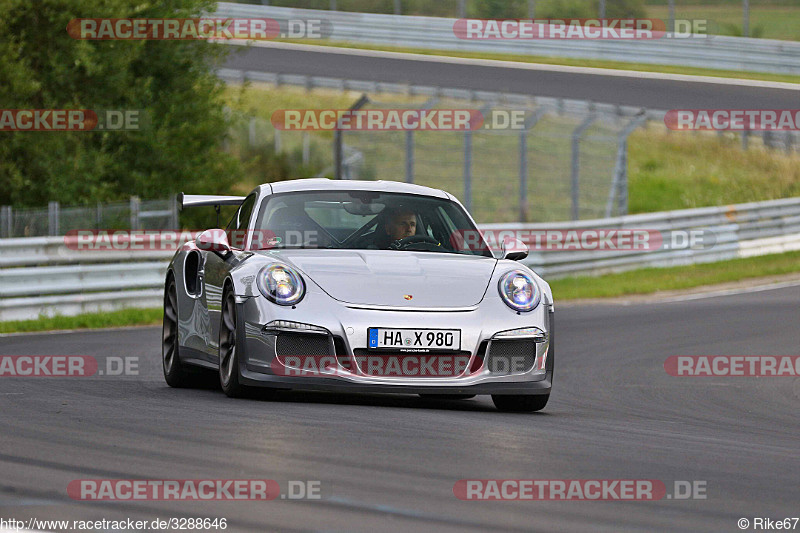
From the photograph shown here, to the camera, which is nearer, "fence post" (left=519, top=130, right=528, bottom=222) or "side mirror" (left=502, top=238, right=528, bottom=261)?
"side mirror" (left=502, top=238, right=528, bottom=261)

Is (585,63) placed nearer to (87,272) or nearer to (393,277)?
(87,272)

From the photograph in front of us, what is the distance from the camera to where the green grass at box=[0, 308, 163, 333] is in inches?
627

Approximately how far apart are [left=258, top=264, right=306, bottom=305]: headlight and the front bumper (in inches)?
1.8

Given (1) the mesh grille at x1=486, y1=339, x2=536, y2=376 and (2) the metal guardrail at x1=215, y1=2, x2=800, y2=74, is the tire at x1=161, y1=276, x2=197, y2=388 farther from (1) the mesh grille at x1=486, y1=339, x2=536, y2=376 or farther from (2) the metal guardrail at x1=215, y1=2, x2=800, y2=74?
(2) the metal guardrail at x1=215, y1=2, x2=800, y2=74

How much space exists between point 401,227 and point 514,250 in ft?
2.35

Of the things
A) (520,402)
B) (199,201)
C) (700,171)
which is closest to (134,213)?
(199,201)

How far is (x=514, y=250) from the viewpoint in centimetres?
916

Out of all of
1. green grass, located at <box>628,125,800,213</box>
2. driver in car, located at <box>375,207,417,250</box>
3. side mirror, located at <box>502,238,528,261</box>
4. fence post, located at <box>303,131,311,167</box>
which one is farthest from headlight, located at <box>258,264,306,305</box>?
green grass, located at <box>628,125,800,213</box>

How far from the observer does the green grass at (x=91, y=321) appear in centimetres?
1594

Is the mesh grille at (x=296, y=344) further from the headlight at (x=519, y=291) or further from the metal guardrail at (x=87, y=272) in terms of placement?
the metal guardrail at (x=87, y=272)

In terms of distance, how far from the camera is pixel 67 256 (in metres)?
17.1

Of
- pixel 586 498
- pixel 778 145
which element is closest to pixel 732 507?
pixel 586 498

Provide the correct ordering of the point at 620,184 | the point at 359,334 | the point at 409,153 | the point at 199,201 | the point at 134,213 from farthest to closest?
the point at 620,184, the point at 409,153, the point at 134,213, the point at 199,201, the point at 359,334

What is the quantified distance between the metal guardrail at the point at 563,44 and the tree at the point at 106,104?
604 inches
